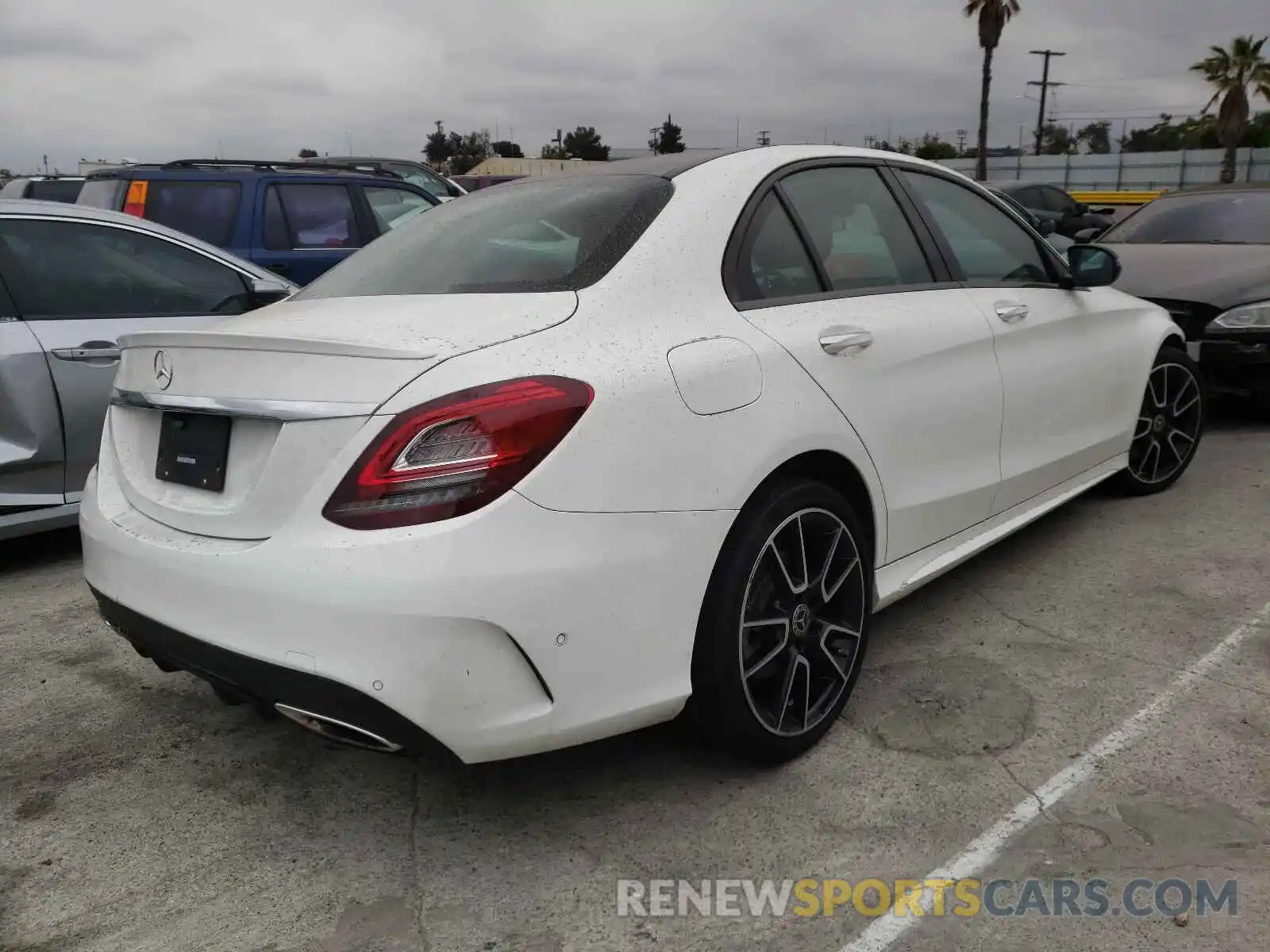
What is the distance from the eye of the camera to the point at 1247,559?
14.3 ft

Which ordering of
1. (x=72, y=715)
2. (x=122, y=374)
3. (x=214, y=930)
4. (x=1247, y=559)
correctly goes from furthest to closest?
(x=1247, y=559) → (x=72, y=715) → (x=122, y=374) → (x=214, y=930)

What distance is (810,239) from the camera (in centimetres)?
312

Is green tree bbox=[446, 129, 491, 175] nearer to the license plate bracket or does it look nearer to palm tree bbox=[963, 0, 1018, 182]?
palm tree bbox=[963, 0, 1018, 182]

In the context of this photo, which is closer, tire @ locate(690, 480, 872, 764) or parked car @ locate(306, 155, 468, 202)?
tire @ locate(690, 480, 872, 764)

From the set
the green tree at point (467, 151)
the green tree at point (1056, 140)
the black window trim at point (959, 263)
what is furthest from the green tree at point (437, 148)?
the black window trim at point (959, 263)

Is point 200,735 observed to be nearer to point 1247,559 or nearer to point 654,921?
point 654,921

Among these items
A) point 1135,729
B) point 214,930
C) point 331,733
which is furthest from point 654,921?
point 1135,729

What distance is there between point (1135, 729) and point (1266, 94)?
48.4 m

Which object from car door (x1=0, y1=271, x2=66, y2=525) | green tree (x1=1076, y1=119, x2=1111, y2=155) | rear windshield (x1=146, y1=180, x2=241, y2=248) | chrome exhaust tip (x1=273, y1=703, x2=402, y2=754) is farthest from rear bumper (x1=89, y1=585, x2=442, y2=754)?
green tree (x1=1076, y1=119, x2=1111, y2=155)

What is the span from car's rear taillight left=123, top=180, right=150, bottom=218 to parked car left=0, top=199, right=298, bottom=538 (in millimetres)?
2939

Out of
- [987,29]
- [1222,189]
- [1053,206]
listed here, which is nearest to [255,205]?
[1222,189]

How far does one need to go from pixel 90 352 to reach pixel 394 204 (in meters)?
4.65

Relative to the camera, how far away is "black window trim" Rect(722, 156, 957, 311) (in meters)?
2.80

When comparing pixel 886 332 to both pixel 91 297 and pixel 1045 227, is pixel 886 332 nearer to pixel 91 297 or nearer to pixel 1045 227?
pixel 91 297
